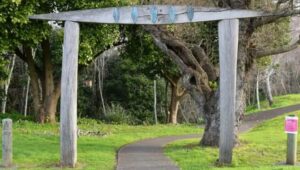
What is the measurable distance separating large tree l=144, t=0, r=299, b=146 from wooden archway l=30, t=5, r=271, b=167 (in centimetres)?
298

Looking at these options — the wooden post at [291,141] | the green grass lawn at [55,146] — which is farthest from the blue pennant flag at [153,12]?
the wooden post at [291,141]

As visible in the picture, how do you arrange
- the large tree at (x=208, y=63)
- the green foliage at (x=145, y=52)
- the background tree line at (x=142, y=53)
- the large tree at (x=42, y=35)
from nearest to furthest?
the large tree at (x=208, y=63), the background tree line at (x=142, y=53), the large tree at (x=42, y=35), the green foliage at (x=145, y=52)

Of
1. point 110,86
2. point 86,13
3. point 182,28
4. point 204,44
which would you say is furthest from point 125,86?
point 86,13

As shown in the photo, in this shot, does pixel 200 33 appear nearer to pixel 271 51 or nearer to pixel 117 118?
pixel 271 51

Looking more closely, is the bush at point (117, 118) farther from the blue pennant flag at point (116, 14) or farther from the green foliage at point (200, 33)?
the blue pennant flag at point (116, 14)

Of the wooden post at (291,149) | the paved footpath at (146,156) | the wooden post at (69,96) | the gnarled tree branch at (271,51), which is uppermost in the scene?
the gnarled tree branch at (271,51)

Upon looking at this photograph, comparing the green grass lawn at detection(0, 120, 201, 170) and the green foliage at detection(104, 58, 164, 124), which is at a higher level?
the green foliage at detection(104, 58, 164, 124)

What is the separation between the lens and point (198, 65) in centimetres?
1529

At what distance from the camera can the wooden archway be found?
11.3 metres

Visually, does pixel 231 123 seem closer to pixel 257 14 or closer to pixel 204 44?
pixel 257 14

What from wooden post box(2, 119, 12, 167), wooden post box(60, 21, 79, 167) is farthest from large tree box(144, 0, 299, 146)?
wooden post box(2, 119, 12, 167)

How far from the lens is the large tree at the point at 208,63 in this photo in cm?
1427

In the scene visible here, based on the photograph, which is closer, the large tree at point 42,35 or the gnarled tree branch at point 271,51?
the gnarled tree branch at point 271,51

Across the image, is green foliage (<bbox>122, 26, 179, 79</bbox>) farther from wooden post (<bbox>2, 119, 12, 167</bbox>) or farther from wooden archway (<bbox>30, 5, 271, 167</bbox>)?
wooden post (<bbox>2, 119, 12, 167</bbox>)
